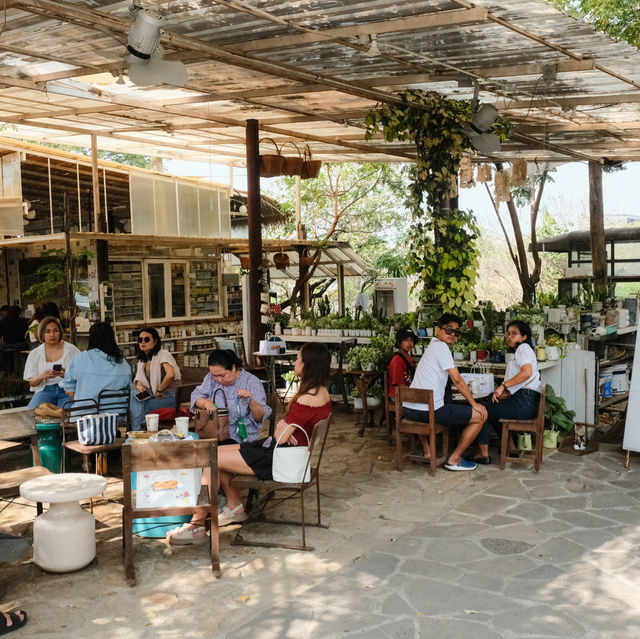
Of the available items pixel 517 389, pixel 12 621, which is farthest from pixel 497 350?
pixel 12 621

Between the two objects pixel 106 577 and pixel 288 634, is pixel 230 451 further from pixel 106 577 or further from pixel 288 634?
pixel 288 634

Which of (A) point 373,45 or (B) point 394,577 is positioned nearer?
(B) point 394,577

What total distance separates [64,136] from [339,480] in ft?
24.5

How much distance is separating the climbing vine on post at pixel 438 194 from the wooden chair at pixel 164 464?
499cm

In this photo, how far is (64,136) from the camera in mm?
11766

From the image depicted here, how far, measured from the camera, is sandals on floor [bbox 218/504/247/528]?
582cm

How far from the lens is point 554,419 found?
813cm

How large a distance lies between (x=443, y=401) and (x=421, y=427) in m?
0.36

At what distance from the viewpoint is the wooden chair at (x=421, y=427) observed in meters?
7.02

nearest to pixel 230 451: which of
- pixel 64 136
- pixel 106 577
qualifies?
pixel 106 577

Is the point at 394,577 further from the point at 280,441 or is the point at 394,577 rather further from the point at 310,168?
the point at 310,168

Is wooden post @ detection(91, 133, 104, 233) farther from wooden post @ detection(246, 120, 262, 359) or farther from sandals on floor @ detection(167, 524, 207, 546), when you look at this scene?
sandals on floor @ detection(167, 524, 207, 546)

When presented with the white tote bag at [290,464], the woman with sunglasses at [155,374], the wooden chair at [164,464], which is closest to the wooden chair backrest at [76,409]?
the woman with sunglasses at [155,374]

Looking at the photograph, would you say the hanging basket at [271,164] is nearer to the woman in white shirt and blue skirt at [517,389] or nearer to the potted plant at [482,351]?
the potted plant at [482,351]
